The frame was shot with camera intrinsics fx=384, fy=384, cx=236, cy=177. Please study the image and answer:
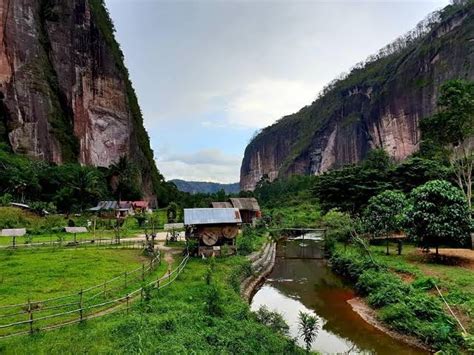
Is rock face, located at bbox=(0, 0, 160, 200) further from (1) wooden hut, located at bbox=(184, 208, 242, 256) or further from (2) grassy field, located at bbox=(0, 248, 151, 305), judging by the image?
Result: (1) wooden hut, located at bbox=(184, 208, 242, 256)

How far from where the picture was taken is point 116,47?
88.9 m

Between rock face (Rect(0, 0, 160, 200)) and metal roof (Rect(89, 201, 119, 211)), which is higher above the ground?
rock face (Rect(0, 0, 160, 200))

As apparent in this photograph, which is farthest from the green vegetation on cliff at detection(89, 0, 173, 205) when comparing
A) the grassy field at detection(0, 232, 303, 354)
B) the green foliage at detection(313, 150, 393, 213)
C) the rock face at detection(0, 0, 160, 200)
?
the grassy field at detection(0, 232, 303, 354)

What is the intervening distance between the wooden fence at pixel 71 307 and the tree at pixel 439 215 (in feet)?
50.7

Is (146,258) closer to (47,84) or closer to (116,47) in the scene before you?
(47,84)

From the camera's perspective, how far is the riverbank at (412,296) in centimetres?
1423

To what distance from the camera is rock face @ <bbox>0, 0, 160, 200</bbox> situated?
59906 mm

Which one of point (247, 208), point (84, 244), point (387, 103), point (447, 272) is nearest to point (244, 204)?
point (247, 208)

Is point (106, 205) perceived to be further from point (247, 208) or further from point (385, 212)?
point (385, 212)

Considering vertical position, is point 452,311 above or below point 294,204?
below

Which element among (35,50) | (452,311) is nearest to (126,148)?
(35,50)

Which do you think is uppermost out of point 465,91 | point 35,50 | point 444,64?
point 444,64

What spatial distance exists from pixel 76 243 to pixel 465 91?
3219 cm

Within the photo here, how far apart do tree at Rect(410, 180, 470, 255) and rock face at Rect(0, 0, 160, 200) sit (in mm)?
56409
